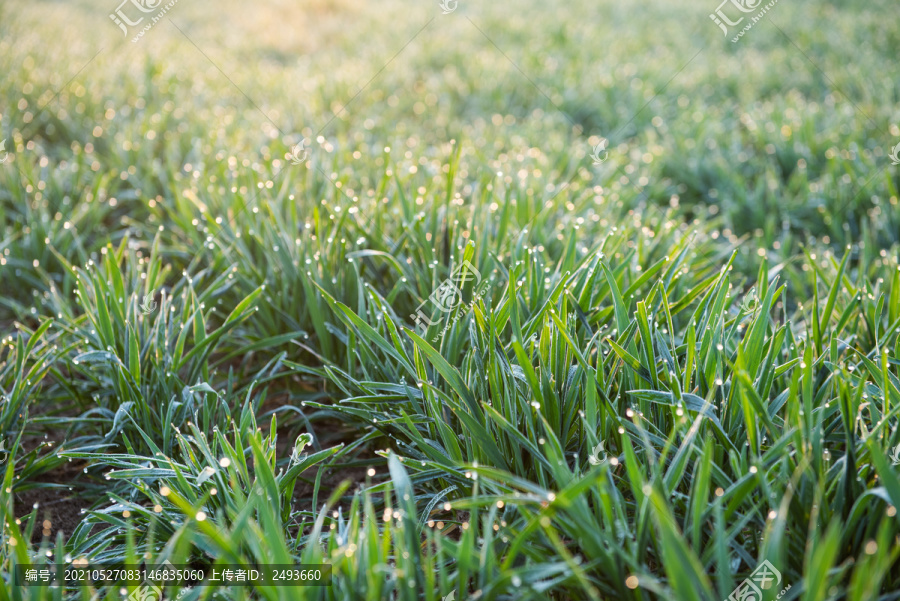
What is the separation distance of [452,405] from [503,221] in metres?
0.81

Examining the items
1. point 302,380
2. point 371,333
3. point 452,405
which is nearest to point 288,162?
point 302,380

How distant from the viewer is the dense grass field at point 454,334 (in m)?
0.92

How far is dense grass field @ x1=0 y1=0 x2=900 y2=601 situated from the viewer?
917mm

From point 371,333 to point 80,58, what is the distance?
407cm

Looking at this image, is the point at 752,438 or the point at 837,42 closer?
the point at 752,438

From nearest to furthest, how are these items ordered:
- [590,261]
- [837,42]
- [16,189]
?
[590,261] → [16,189] → [837,42]

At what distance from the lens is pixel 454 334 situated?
54.1 inches

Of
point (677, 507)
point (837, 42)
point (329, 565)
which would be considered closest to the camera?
point (329, 565)

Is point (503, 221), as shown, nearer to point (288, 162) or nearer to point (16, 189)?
point (288, 162)

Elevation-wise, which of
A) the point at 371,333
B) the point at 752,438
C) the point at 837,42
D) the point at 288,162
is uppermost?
the point at 837,42

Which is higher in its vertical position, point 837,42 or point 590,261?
point 837,42

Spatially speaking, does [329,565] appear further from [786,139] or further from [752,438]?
[786,139]

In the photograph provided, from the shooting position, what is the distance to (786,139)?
3.01 meters

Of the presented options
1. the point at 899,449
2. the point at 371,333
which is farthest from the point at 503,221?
the point at 899,449
